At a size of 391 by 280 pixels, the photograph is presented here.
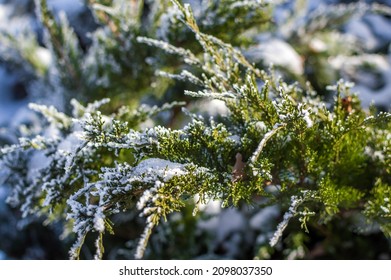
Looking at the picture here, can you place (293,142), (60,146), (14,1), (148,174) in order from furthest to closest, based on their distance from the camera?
(14,1) → (60,146) → (293,142) → (148,174)

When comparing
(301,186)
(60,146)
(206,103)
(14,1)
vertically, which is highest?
(14,1)

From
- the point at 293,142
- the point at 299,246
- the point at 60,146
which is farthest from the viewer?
the point at 299,246

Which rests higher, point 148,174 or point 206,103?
point 206,103

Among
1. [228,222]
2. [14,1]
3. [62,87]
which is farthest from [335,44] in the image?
[14,1]

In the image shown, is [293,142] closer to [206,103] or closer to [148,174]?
[148,174]

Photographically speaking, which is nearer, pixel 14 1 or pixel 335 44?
pixel 335 44

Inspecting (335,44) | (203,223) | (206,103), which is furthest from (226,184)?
(335,44)
